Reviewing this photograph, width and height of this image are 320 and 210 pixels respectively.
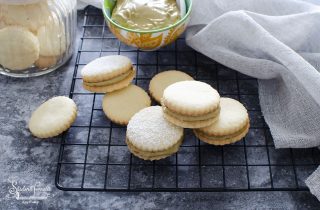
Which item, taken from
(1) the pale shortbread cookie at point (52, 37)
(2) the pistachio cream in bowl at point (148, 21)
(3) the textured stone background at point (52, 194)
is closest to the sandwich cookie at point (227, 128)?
(3) the textured stone background at point (52, 194)

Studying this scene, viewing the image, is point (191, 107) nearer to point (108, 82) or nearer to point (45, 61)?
point (108, 82)

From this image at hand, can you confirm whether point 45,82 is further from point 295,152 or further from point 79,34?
Result: point 295,152

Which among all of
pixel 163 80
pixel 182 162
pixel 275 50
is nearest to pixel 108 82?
pixel 163 80

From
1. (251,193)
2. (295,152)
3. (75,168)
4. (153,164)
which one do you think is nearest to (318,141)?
(295,152)

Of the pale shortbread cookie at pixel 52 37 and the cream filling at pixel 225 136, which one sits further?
the pale shortbread cookie at pixel 52 37

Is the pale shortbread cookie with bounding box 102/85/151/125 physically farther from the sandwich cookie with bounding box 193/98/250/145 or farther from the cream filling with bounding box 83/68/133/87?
the sandwich cookie with bounding box 193/98/250/145

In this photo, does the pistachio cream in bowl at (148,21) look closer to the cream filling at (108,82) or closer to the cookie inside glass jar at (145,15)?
the cookie inside glass jar at (145,15)

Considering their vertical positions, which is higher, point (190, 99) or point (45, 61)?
point (190, 99)
